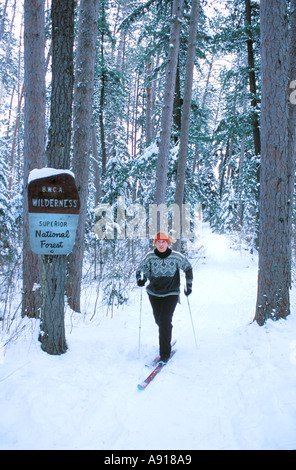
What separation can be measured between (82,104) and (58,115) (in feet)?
7.67

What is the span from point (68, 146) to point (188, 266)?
268 centimetres

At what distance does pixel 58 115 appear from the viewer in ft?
12.7

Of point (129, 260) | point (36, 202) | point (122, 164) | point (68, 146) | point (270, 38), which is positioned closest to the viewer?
point (36, 202)

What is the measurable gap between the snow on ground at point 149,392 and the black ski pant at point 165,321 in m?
0.27

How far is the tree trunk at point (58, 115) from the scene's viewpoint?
3.84m

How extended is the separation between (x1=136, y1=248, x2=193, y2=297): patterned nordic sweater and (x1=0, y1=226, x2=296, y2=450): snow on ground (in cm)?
111

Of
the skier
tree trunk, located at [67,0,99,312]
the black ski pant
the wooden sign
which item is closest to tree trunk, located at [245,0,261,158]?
tree trunk, located at [67,0,99,312]

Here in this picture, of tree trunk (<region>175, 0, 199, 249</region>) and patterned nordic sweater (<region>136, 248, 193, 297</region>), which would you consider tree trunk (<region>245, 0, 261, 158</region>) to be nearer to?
tree trunk (<region>175, 0, 199, 249</region>)

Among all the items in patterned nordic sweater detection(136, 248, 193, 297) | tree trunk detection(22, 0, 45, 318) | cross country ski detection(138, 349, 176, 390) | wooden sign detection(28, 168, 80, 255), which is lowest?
cross country ski detection(138, 349, 176, 390)

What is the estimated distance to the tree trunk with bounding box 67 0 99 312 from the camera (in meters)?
5.89

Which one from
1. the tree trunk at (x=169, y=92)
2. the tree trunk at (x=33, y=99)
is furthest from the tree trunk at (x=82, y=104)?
the tree trunk at (x=169, y=92)

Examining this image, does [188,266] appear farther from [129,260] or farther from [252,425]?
[129,260]
